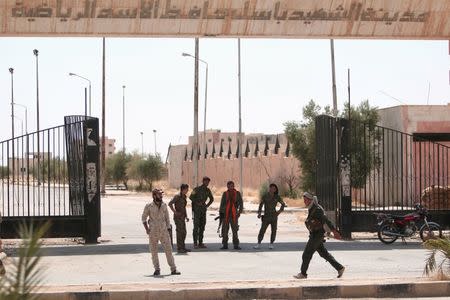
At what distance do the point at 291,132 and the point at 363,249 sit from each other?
2798 centimetres

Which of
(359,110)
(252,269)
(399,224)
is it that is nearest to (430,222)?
(399,224)

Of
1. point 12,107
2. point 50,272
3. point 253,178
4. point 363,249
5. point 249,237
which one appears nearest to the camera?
point 50,272

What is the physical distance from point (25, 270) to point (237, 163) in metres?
Answer: 67.4

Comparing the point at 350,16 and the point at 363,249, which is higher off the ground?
the point at 350,16

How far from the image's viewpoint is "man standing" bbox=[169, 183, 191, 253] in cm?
1794

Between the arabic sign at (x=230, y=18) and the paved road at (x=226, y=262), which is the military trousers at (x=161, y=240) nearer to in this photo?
the paved road at (x=226, y=262)

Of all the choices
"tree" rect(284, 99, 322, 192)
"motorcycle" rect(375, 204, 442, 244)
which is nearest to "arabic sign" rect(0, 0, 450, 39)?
"motorcycle" rect(375, 204, 442, 244)

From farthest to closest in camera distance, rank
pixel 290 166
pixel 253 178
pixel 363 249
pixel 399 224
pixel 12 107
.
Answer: pixel 12 107, pixel 253 178, pixel 290 166, pixel 399 224, pixel 363 249

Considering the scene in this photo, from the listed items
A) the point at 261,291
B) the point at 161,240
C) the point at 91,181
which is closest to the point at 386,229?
the point at 91,181

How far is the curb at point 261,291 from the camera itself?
445 inches

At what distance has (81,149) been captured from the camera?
795 inches

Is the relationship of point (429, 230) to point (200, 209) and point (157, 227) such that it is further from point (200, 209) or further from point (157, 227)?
point (157, 227)

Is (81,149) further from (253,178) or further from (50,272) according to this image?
Answer: (253,178)

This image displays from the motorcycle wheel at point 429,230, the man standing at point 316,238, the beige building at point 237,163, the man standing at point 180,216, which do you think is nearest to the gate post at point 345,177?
the motorcycle wheel at point 429,230
